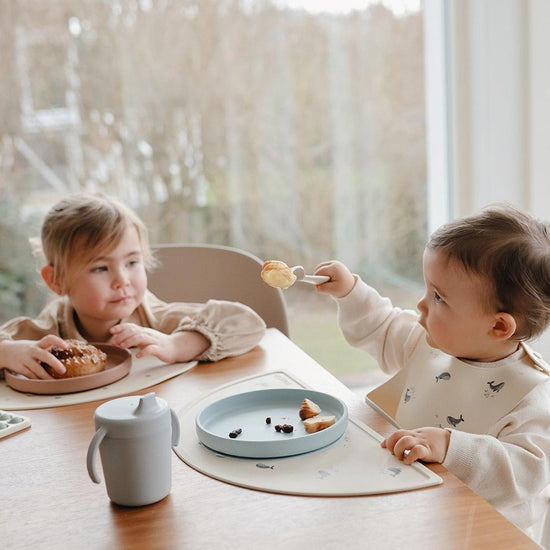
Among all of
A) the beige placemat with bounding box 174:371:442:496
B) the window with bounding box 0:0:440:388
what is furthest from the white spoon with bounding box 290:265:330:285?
the window with bounding box 0:0:440:388

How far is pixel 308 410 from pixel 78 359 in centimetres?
50

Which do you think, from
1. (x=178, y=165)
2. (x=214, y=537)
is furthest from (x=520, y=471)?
(x=178, y=165)

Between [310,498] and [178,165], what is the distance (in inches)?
76.5

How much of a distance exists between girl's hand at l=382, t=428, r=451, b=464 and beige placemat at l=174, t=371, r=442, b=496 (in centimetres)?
1

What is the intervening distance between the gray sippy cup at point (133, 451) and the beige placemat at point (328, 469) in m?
0.09

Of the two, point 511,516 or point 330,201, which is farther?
point 330,201

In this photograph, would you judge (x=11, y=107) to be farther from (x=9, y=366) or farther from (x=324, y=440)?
(x=324, y=440)

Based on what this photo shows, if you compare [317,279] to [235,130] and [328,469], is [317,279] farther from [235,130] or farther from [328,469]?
[235,130]

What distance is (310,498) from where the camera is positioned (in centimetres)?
87

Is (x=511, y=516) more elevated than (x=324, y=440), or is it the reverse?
(x=324, y=440)

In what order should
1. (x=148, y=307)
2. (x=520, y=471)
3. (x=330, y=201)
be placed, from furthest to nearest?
(x=330, y=201) → (x=148, y=307) → (x=520, y=471)

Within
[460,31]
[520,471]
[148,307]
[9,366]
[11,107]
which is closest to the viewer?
[520,471]

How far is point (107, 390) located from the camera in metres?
1.32

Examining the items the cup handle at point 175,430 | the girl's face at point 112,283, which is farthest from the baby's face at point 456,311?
the girl's face at point 112,283
